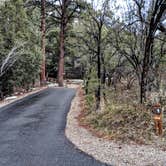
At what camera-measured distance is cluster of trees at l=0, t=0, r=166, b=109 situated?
9.15m

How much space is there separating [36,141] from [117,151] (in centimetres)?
201

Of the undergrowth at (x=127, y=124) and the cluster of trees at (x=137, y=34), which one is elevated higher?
the cluster of trees at (x=137, y=34)

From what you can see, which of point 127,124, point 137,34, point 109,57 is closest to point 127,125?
point 127,124

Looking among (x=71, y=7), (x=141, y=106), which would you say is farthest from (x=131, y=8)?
(x=71, y=7)

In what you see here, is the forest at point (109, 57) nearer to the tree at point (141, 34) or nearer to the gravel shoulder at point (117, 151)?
the tree at point (141, 34)

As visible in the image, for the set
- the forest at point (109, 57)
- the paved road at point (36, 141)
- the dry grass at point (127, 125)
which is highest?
the forest at point (109, 57)

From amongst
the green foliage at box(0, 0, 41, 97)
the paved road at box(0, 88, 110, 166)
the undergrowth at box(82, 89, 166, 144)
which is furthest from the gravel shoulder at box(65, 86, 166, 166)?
the green foliage at box(0, 0, 41, 97)

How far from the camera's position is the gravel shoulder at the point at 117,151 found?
16.2 ft

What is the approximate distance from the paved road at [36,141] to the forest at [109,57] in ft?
3.82

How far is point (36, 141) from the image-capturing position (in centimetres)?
653

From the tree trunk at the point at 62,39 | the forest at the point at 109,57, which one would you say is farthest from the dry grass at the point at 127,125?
the tree trunk at the point at 62,39

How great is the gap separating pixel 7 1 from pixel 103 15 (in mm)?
8288

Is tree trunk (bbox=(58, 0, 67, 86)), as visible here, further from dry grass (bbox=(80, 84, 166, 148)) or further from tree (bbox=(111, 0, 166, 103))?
dry grass (bbox=(80, 84, 166, 148))

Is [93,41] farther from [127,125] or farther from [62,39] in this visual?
[62,39]
